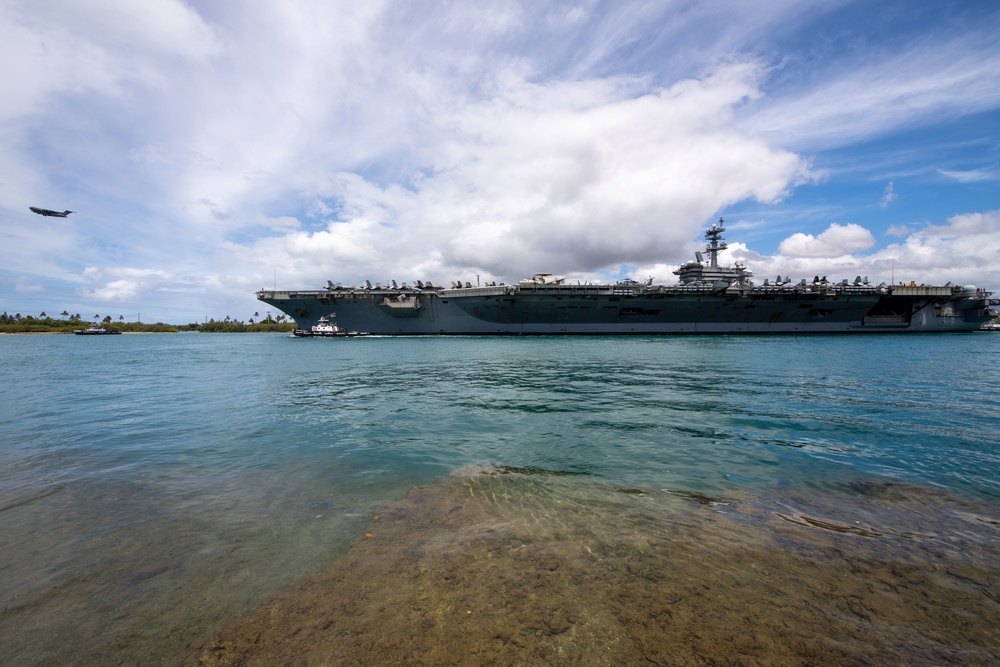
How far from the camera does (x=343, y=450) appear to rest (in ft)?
24.8

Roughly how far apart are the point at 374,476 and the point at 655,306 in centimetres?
4384

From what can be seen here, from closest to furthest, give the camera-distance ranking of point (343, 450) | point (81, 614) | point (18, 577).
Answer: point (81, 614)
point (18, 577)
point (343, 450)

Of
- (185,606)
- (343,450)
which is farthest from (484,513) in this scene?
(343,450)

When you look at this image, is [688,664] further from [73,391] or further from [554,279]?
[554,279]

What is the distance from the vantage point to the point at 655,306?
150 feet

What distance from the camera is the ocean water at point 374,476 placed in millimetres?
3260

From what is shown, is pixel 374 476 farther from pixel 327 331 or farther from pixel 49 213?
pixel 327 331

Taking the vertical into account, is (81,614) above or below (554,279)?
below

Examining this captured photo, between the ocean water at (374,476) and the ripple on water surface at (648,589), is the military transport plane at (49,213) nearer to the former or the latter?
the ocean water at (374,476)

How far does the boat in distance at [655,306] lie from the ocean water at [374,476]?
30.8m

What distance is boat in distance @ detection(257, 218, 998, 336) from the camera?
43750 mm

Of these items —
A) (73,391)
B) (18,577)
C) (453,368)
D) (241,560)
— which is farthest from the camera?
(453,368)

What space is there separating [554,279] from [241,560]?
4428 centimetres

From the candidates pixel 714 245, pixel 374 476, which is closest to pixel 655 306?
pixel 714 245
